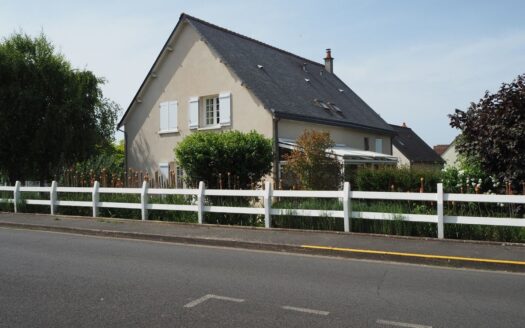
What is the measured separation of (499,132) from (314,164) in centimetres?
507

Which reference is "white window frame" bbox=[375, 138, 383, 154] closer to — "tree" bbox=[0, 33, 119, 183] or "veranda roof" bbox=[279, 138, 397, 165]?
"veranda roof" bbox=[279, 138, 397, 165]

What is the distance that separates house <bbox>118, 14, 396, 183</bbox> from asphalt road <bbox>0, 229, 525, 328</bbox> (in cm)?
986

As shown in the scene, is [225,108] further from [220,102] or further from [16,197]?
[16,197]

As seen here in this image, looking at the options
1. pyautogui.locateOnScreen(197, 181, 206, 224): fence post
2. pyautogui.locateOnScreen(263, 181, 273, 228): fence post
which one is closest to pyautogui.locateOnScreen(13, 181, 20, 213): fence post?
pyautogui.locateOnScreen(197, 181, 206, 224): fence post

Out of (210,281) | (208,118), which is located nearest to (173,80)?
(208,118)

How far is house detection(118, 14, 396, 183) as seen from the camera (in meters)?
19.6

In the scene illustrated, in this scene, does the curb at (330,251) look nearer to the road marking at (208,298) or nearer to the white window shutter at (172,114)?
the road marking at (208,298)

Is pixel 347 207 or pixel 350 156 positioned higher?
pixel 350 156

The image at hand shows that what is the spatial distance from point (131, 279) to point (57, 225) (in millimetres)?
7024

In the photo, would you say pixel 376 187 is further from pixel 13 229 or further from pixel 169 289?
pixel 13 229

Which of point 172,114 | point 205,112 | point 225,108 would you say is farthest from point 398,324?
point 172,114

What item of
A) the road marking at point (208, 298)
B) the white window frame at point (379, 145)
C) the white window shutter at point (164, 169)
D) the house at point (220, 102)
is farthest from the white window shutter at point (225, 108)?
the road marking at point (208, 298)

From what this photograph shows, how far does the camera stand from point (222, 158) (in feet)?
47.8

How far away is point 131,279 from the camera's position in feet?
22.4
